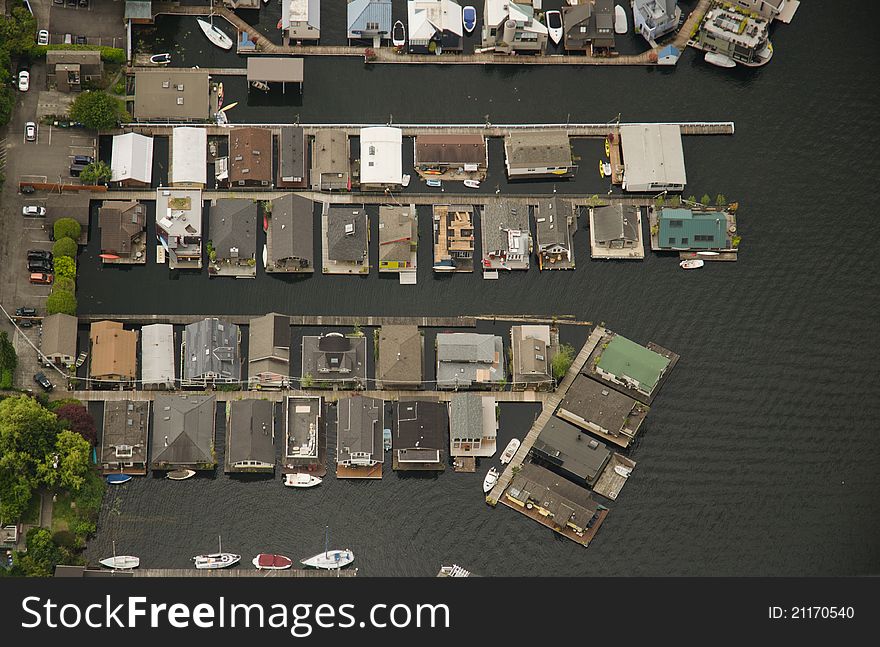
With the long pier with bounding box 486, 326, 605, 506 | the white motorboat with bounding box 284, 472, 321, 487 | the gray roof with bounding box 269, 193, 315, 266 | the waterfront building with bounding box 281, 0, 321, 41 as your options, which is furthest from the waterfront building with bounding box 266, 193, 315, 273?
the long pier with bounding box 486, 326, 605, 506

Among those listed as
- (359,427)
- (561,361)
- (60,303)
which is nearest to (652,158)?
(561,361)

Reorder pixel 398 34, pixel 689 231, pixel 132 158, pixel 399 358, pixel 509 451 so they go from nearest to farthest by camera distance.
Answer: pixel 509 451 → pixel 399 358 → pixel 689 231 → pixel 132 158 → pixel 398 34

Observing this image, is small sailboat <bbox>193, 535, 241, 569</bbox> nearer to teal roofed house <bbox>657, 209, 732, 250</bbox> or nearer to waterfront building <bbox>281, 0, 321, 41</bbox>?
teal roofed house <bbox>657, 209, 732, 250</bbox>

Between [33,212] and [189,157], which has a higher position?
[189,157]

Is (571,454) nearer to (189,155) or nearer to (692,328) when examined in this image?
(692,328)

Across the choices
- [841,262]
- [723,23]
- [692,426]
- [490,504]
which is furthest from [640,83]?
[490,504]

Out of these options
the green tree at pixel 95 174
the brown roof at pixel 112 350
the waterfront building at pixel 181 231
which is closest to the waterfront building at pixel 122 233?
the waterfront building at pixel 181 231

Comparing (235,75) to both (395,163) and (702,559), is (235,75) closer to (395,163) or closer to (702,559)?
(395,163)
